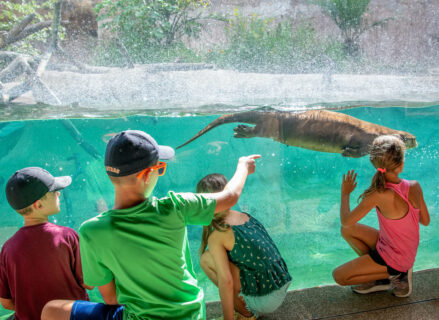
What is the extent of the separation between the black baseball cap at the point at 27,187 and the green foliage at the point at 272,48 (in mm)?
2741

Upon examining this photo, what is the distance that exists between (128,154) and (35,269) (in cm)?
125

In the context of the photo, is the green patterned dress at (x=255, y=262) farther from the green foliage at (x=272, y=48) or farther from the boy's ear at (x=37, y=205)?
the green foliage at (x=272, y=48)

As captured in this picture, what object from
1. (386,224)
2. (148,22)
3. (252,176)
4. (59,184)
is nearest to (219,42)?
(148,22)

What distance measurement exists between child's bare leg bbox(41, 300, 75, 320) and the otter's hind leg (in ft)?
10.7

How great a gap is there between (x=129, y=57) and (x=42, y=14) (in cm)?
110

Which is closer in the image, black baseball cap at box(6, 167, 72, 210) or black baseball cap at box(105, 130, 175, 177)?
black baseball cap at box(105, 130, 175, 177)

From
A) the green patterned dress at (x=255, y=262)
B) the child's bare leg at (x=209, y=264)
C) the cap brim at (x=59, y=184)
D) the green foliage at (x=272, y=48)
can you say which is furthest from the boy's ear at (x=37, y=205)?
the green foliage at (x=272, y=48)

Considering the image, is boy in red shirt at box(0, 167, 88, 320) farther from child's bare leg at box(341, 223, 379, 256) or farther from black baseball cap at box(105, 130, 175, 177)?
child's bare leg at box(341, 223, 379, 256)

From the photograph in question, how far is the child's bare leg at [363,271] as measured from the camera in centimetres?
296

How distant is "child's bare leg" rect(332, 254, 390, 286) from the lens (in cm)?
296

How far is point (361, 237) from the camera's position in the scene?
3.11 metres

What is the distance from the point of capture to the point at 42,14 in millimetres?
4172

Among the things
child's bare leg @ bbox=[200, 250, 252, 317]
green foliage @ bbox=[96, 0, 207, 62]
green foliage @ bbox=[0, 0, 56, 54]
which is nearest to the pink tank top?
child's bare leg @ bbox=[200, 250, 252, 317]

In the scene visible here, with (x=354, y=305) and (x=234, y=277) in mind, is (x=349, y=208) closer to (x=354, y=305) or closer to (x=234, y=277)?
(x=354, y=305)
